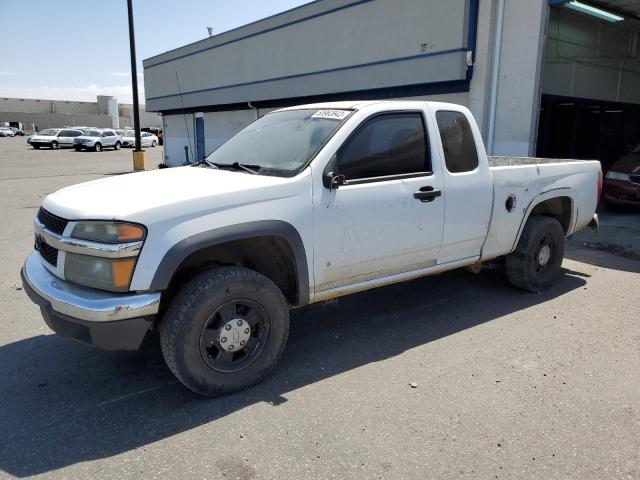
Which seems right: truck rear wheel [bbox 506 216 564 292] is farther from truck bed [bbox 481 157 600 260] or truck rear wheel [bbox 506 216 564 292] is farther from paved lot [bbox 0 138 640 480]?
paved lot [bbox 0 138 640 480]

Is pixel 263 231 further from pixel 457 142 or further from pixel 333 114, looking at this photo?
pixel 457 142

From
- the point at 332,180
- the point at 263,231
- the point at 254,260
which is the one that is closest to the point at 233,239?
the point at 263,231

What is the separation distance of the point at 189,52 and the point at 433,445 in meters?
22.2

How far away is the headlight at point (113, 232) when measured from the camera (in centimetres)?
288

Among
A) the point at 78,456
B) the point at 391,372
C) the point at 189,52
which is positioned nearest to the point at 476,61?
the point at 391,372

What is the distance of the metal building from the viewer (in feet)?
34.5

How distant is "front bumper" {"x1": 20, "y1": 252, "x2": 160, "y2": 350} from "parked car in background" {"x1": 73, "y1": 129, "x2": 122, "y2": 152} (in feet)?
130

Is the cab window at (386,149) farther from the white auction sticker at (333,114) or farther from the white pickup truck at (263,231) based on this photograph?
the white auction sticker at (333,114)

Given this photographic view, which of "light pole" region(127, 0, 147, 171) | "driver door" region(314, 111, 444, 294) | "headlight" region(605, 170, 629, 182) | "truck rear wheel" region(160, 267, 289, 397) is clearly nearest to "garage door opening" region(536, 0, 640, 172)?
"headlight" region(605, 170, 629, 182)

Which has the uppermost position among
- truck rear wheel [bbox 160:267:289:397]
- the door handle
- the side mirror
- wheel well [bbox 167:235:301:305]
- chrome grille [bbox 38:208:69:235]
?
the side mirror

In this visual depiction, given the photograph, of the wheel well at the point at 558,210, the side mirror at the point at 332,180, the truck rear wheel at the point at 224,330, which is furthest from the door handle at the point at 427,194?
the wheel well at the point at 558,210

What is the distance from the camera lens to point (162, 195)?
124 inches

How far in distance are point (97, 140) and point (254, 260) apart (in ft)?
131

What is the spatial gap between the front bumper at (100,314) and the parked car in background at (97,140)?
39626 mm
